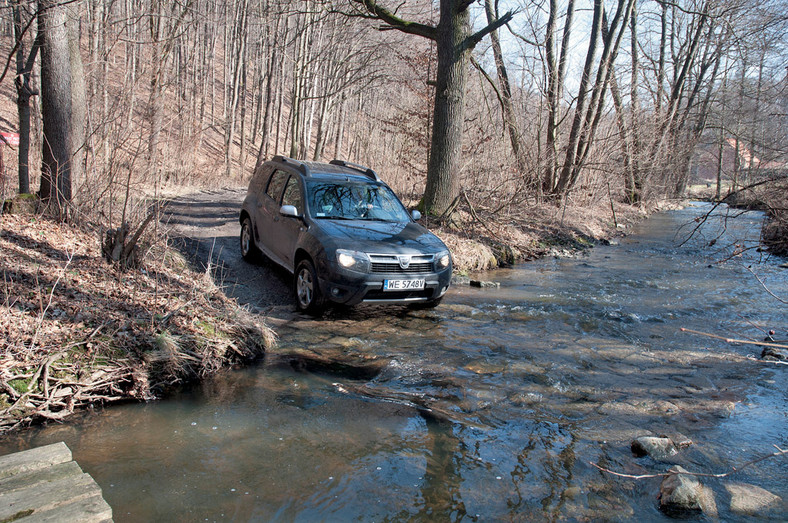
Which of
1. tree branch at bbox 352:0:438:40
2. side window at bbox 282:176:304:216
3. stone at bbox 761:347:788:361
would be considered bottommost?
stone at bbox 761:347:788:361

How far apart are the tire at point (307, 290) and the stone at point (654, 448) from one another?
3.95 metres

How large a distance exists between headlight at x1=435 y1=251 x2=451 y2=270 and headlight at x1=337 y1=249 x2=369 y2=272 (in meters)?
1.10

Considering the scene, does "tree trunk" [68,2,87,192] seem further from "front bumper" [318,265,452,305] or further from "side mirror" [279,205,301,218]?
"front bumper" [318,265,452,305]

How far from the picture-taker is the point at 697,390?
5816 mm

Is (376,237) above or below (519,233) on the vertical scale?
above

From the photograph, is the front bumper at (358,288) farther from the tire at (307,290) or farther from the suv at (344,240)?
the tire at (307,290)

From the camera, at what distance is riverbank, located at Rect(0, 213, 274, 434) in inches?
178

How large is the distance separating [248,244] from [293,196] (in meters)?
1.82

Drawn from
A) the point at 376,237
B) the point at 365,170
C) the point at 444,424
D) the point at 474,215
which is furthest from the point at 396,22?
the point at 444,424

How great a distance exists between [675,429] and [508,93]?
1471 centimetres

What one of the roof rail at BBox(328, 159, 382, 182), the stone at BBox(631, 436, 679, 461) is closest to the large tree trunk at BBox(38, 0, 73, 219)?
the roof rail at BBox(328, 159, 382, 182)

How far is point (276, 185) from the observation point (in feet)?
28.8

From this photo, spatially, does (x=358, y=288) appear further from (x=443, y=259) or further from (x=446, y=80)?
(x=446, y=80)

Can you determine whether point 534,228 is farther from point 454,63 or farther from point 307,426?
point 307,426
